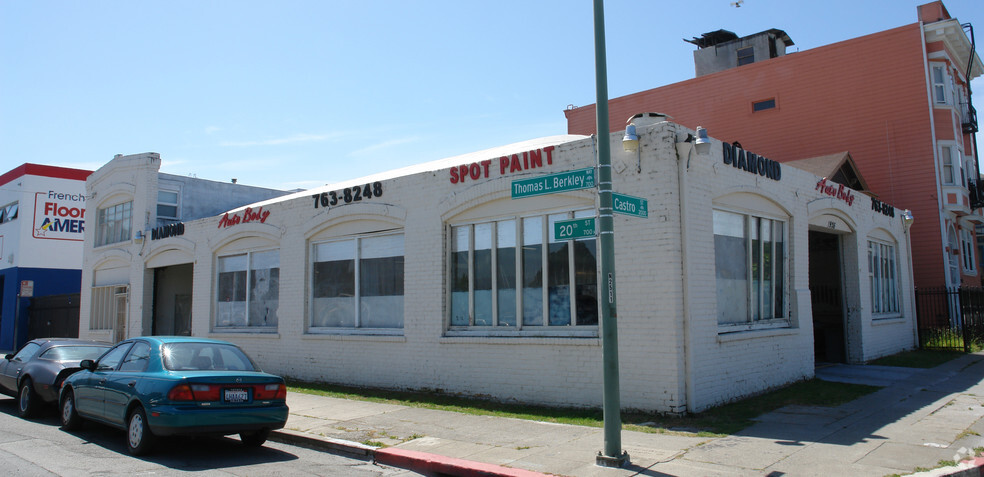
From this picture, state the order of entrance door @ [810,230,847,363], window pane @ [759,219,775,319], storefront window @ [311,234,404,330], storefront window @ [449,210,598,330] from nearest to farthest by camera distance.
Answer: storefront window @ [449,210,598,330] → window pane @ [759,219,775,319] → storefront window @ [311,234,404,330] → entrance door @ [810,230,847,363]

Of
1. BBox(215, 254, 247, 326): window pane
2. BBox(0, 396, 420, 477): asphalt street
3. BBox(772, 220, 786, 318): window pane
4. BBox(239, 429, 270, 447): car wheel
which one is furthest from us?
BBox(215, 254, 247, 326): window pane

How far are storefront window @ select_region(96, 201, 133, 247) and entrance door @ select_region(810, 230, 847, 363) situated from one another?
20.5 m

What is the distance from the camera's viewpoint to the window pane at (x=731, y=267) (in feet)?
36.1

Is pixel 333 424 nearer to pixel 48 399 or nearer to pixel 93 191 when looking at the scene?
pixel 48 399

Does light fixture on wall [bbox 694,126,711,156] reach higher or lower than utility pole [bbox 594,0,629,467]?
higher

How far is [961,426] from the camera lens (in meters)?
8.61

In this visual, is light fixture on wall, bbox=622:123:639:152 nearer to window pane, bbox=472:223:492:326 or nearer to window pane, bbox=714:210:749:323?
window pane, bbox=714:210:749:323

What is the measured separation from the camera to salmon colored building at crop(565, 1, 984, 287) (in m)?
21.9

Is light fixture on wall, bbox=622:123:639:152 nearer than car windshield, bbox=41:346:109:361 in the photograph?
Yes

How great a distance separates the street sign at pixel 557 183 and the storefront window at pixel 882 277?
1233 centimetres

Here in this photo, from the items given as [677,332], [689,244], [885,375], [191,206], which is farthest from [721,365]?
[191,206]

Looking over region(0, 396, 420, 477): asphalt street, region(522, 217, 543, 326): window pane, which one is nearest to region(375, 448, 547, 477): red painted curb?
region(0, 396, 420, 477): asphalt street

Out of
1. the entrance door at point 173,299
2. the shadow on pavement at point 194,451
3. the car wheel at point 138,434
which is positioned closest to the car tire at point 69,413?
the shadow on pavement at point 194,451

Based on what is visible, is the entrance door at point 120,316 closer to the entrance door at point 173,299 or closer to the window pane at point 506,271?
the entrance door at point 173,299
